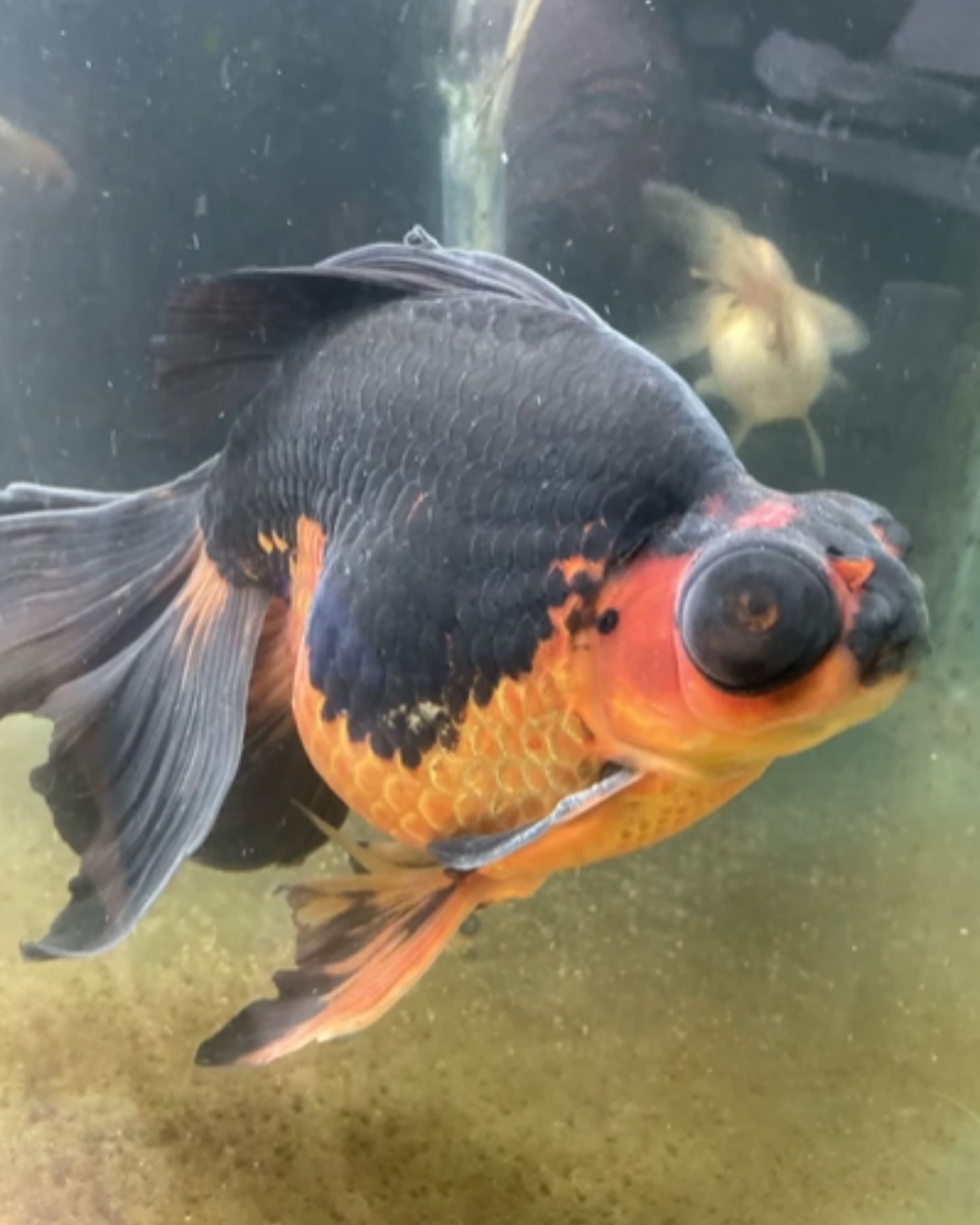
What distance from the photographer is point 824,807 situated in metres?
2.66

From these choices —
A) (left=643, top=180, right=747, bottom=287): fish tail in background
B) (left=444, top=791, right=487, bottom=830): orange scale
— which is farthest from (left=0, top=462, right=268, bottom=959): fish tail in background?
(left=643, top=180, right=747, bottom=287): fish tail in background

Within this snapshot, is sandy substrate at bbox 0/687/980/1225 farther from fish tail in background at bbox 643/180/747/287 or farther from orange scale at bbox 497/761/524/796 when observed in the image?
fish tail in background at bbox 643/180/747/287

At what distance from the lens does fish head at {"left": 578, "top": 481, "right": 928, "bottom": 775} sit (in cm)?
83

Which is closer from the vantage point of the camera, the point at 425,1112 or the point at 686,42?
the point at 425,1112

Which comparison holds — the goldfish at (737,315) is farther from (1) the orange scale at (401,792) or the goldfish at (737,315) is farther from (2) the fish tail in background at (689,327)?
(1) the orange scale at (401,792)

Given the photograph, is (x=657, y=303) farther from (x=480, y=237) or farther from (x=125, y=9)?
(x=125, y=9)

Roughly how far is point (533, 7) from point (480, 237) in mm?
522

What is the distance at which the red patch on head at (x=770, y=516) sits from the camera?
904mm

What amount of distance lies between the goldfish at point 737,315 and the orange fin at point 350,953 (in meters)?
1.70

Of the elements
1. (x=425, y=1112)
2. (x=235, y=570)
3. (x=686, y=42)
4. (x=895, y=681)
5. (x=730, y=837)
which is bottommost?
(x=730, y=837)

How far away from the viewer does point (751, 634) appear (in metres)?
0.83

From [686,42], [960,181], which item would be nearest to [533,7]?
[686,42]

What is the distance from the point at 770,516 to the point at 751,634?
130 millimetres

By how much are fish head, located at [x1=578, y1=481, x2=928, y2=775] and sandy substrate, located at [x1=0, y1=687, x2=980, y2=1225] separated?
85 centimetres
